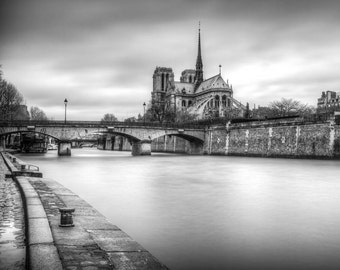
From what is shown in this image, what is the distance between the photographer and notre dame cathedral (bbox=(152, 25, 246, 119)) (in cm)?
10048

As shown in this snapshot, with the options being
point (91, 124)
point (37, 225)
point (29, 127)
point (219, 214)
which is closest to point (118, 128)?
point (91, 124)

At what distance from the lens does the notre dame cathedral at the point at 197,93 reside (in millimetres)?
100475

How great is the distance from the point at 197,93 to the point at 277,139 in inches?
2941

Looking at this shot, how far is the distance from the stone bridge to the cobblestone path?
145 feet

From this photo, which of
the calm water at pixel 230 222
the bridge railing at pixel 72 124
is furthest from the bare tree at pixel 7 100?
the calm water at pixel 230 222

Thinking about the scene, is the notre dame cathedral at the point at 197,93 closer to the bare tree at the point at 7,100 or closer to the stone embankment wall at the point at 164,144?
the stone embankment wall at the point at 164,144

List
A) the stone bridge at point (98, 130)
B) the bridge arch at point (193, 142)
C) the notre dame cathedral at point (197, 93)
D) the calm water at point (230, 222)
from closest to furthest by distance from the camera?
the calm water at point (230, 222) → the stone bridge at point (98, 130) → the bridge arch at point (193, 142) → the notre dame cathedral at point (197, 93)

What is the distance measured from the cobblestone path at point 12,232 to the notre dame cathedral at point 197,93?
82823mm

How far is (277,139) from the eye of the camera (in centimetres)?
4709

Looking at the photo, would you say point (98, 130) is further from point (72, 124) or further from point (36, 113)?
point (36, 113)

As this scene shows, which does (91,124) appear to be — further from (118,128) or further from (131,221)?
(131,221)

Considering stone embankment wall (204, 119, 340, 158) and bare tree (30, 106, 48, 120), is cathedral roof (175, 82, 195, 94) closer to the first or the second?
bare tree (30, 106, 48, 120)

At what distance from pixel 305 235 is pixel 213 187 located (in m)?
9.65

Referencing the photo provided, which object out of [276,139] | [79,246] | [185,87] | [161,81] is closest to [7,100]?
[276,139]
